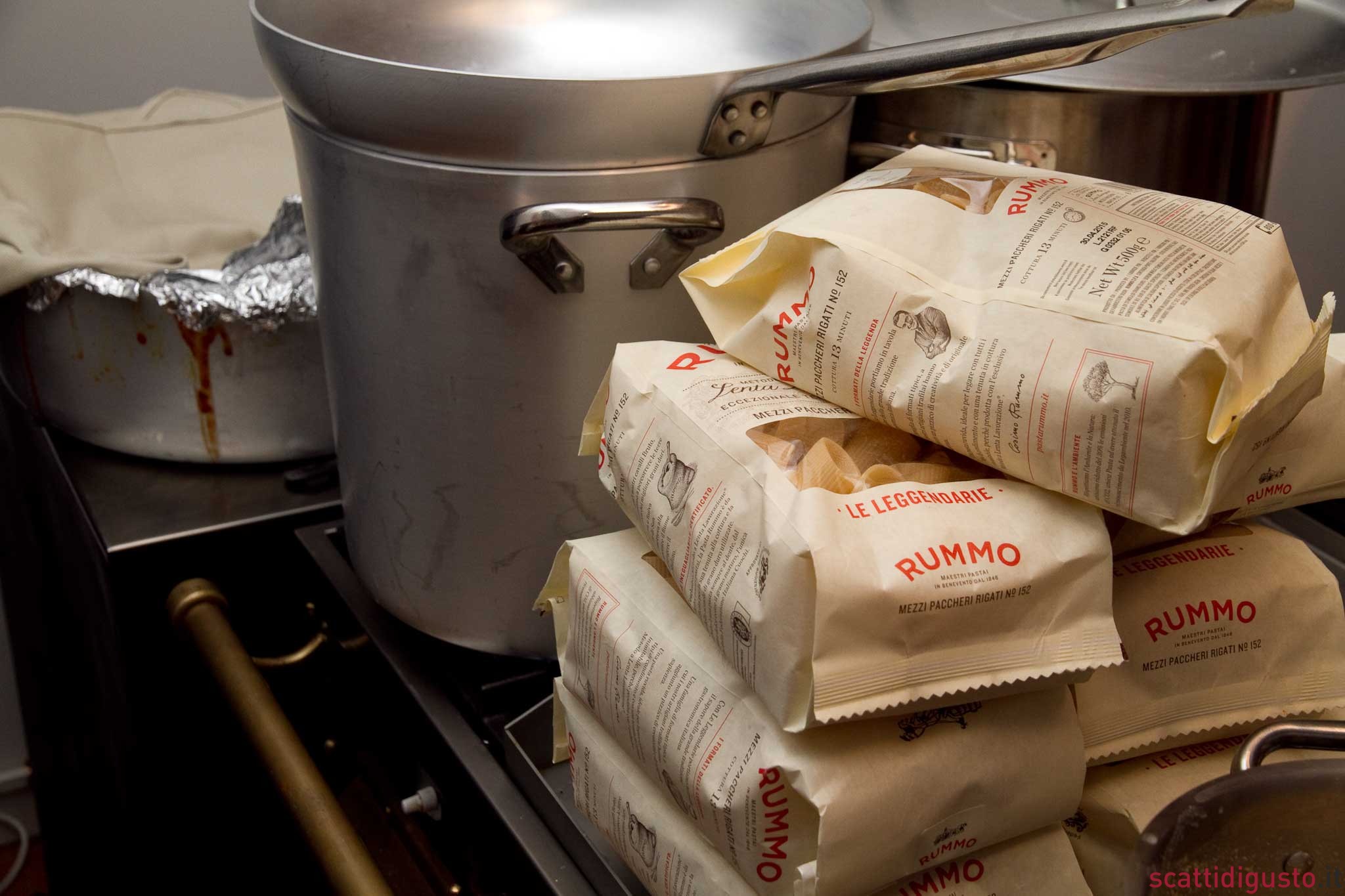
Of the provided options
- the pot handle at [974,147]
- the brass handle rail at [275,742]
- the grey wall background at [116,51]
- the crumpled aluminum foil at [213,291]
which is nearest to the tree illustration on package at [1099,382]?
the pot handle at [974,147]

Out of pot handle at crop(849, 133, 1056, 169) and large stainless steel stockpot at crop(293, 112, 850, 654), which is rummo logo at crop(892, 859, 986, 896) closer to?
large stainless steel stockpot at crop(293, 112, 850, 654)

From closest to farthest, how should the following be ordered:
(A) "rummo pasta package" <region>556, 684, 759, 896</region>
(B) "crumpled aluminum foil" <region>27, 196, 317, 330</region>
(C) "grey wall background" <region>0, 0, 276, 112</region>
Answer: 1. (A) "rummo pasta package" <region>556, 684, 759, 896</region>
2. (B) "crumpled aluminum foil" <region>27, 196, 317, 330</region>
3. (C) "grey wall background" <region>0, 0, 276, 112</region>

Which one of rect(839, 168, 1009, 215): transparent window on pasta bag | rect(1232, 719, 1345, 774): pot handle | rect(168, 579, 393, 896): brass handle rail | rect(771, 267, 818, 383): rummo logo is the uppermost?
rect(839, 168, 1009, 215): transparent window on pasta bag

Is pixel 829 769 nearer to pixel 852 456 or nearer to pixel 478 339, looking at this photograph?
pixel 852 456

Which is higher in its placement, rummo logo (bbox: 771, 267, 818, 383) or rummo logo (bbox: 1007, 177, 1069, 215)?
rummo logo (bbox: 1007, 177, 1069, 215)

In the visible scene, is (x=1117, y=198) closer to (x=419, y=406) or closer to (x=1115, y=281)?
(x=1115, y=281)

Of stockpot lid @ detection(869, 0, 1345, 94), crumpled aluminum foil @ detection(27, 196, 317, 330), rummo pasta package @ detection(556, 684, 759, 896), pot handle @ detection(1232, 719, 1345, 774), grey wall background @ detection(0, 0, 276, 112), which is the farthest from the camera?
grey wall background @ detection(0, 0, 276, 112)

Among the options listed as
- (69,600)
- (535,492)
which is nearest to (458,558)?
(535,492)

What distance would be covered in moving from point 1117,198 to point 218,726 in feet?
2.64

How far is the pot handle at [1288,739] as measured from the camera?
39 centimetres

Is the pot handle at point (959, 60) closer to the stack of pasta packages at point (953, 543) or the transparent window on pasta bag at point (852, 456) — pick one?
the stack of pasta packages at point (953, 543)

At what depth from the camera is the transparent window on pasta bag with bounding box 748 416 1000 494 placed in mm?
444

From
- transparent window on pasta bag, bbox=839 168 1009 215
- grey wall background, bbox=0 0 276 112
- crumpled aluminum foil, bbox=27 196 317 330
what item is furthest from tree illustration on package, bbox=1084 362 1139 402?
grey wall background, bbox=0 0 276 112

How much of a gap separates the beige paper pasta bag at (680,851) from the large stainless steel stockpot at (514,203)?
142mm
